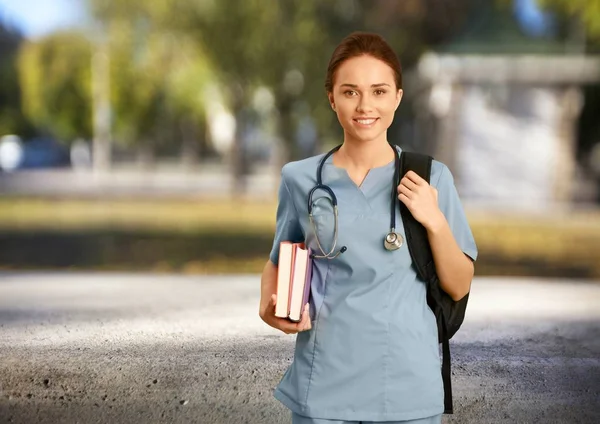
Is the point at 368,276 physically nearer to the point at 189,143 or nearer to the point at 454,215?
the point at 454,215

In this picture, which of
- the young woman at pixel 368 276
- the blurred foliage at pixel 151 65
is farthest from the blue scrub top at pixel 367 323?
the blurred foliage at pixel 151 65

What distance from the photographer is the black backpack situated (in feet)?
6.11

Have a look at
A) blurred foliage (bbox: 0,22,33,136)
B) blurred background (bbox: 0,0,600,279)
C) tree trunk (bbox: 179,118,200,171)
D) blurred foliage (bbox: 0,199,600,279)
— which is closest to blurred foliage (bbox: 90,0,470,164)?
blurred background (bbox: 0,0,600,279)

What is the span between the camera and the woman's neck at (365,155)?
1.93m

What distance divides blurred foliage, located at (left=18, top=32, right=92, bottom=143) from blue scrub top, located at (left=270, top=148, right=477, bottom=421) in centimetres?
2677

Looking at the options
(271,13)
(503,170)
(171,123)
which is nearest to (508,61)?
(503,170)

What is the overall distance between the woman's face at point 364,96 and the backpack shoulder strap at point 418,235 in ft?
0.36

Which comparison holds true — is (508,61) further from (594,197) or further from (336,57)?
(336,57)

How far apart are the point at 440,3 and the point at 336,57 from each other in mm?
22335

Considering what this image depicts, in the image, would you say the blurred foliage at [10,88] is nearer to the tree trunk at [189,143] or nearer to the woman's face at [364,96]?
the tree trunk at [189,143]

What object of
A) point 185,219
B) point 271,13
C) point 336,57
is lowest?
point 185,219

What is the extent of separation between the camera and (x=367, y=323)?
1.86m

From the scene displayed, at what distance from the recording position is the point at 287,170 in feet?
6.41

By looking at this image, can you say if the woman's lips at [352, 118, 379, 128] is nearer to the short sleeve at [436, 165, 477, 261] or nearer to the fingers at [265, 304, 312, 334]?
the short sleeve at [436, 165, 477, 261]
